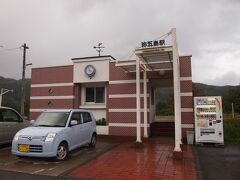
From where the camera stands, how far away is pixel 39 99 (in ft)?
51.5

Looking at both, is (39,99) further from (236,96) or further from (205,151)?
(236,96)

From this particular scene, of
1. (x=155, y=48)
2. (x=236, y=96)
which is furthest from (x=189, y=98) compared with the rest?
(x=236, y=96)

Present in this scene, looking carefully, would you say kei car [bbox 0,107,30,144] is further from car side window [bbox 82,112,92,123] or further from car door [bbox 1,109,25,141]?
car side window [bbox 82,112,92,123]

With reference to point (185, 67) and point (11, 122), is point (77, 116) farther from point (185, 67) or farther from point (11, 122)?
point (185, 67)

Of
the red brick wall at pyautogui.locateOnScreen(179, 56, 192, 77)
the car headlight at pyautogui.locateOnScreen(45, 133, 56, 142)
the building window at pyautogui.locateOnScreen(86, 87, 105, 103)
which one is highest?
the red brick wall at pyautogui.locateOnScreen(179, 56, 192, 77)

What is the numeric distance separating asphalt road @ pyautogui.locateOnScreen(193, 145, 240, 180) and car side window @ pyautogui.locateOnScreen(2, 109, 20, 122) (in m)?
7.57

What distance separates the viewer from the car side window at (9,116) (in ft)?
31.5

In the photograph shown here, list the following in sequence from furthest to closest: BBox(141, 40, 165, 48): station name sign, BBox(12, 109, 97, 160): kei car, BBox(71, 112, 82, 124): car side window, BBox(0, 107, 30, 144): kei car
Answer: BBox(0, 107, 30, 144): kei car → BBox(141, 40, 165, 48): station name sign → BBox(71, 112, 82, 124): car side window → BBox(12, 109, 97, 160): kei car

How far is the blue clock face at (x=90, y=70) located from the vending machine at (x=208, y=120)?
21.1ft

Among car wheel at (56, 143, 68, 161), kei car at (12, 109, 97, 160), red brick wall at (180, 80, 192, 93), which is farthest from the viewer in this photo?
red brick wall at (180, 80, 192, 93)

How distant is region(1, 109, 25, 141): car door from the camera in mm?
9570

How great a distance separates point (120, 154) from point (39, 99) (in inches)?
350

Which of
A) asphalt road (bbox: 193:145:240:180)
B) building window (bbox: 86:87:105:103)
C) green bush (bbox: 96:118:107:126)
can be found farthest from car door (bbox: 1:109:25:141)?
asphalt road (bbox: 193:145:240:180)

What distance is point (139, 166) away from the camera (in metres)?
7.16
